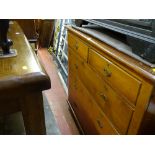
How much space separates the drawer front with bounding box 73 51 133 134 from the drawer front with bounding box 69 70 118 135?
0.20 feet

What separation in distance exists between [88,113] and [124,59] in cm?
72

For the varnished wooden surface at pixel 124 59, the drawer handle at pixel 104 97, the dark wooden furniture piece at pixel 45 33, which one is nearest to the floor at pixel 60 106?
the drawer handle at pixel 104 97

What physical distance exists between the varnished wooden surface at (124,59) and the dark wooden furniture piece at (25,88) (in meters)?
0.41

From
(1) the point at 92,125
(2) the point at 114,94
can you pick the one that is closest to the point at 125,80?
(2) the point at 114,94

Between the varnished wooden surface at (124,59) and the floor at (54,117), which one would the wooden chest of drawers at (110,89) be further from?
the floor at (54,117)

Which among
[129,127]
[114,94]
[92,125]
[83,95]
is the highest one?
[114,94]

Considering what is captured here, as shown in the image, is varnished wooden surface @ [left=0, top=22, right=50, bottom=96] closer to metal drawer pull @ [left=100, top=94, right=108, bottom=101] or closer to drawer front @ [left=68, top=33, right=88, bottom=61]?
metal drawer pull @ [left=100, top=94, right=108, bottom=101]

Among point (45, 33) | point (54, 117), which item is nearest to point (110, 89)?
point (54, 117)

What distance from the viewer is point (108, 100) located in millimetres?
1035

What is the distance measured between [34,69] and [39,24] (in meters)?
4.10

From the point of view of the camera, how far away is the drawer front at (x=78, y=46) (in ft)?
4.25

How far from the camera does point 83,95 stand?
150cm

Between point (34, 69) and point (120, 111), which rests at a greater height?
point (34, 69)
